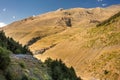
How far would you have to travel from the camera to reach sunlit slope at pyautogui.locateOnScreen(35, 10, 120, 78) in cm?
9606

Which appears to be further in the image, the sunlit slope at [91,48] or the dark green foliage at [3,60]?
the sunlit slope at [91,48]

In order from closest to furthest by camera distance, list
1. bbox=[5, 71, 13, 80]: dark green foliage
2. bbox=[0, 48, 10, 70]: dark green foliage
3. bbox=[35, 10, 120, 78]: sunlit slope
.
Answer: bbox=[0, 48, 10, 70]: dark green foliage
bbox=[5, 71, 13, 80]: dark green foliage
bbox=[35, 10, 120, 78]: sunlit slope

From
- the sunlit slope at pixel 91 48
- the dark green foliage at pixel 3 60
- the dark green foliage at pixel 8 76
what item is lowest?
the sunlit slope at pixel 91 48

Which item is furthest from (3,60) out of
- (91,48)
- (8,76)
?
(91,48)

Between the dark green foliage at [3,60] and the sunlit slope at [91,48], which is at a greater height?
the dark green foliage at [3,60]

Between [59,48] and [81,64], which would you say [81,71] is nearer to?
[81,64]

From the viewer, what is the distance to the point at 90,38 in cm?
12688

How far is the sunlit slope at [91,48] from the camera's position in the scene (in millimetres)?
96062

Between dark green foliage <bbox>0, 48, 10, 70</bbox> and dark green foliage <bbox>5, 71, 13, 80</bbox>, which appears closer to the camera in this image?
dark green foliage <bbox>0, 48, 10, 70</bbox>

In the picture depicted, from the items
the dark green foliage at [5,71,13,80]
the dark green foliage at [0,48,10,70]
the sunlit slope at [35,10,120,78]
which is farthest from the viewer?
the sunlit slope at [35,10,120,78]

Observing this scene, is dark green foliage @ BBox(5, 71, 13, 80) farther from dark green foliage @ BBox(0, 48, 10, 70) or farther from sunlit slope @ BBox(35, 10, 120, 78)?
sunlit slope @ BBox(35, 10, 120, 78)

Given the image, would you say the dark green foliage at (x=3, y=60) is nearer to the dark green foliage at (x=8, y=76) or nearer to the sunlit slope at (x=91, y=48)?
the dark green foliage at (x=8, y=76)

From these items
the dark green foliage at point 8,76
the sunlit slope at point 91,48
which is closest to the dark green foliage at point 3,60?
the dark green foliage at point 8,76

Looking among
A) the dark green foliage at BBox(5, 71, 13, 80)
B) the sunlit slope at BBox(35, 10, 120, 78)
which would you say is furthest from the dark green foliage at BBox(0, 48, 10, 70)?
the sunlit slope at BBox(35, 10, 120, 78)
